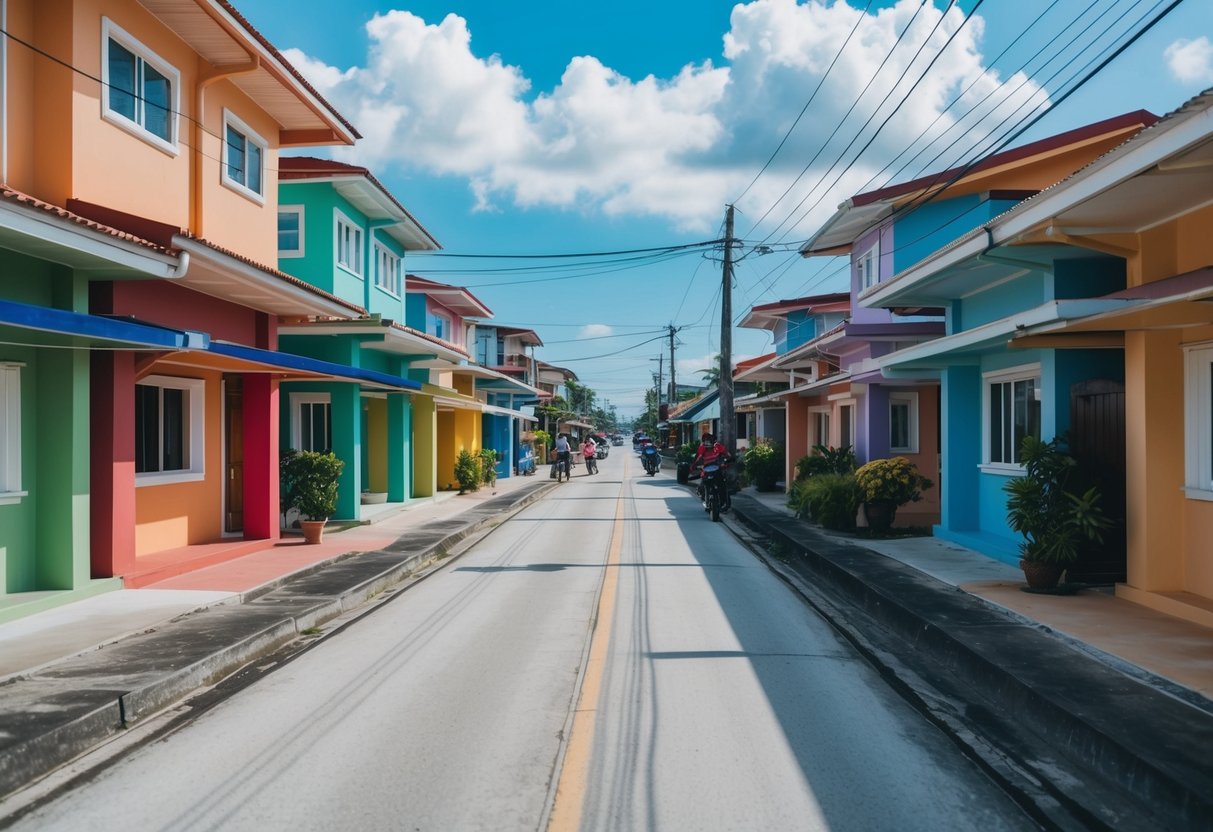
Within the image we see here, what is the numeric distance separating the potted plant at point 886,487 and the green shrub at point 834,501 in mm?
477

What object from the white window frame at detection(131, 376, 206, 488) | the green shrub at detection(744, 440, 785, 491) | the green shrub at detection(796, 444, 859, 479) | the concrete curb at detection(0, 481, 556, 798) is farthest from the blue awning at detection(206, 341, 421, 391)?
the green shrub at detection(744, 440, 785, 491)

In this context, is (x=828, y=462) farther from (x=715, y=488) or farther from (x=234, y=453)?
(x=234, y=453)

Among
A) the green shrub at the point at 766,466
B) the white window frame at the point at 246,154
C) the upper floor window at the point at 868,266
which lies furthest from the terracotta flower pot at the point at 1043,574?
the green shrub at the point at 766,466

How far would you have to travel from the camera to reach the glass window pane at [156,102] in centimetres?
1062

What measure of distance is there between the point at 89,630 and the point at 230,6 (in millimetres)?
7228

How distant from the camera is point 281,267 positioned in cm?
1677

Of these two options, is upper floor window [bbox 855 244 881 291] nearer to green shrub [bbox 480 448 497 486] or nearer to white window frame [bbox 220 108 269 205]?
white window frame [bbox 220 108 269 205]

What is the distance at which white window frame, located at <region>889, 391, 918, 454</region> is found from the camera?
19.4 m

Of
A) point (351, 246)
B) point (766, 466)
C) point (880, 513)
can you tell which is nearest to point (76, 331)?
point (351, 246)

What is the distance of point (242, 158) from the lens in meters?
13.2

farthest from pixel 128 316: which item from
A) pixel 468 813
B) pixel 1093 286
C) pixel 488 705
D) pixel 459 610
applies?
pixel 1093 286

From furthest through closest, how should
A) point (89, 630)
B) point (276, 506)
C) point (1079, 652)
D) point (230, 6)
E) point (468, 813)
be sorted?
1. point (276, 506)
2. point (230, 6)
3. point (89, 630)
4. point (1079, 652)
5. point (468, 813)

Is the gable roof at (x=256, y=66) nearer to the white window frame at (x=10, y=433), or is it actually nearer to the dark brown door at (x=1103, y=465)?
the white window frame at (x=10, y=433)

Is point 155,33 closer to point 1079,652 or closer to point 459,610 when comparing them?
point 459,610
